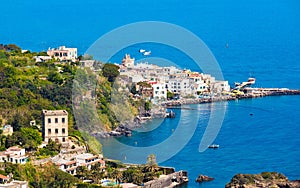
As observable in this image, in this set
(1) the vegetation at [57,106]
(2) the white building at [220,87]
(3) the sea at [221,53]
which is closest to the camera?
(1) the vegetation at [57,106]

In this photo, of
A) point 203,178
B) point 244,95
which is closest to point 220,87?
point 244,95

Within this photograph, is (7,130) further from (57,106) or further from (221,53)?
(221,53)

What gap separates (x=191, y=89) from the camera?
32.5m

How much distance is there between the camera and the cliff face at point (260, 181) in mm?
20547

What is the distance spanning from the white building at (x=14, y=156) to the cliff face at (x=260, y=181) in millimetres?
4077

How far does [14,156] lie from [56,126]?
199 cm

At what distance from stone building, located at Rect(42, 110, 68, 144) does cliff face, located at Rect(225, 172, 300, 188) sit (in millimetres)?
3774

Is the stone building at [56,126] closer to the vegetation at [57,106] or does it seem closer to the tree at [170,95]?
the vegetation at [57,106]

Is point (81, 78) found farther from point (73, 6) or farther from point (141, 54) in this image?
point (73, 6)

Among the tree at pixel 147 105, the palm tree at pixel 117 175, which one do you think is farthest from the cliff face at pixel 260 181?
the tree at pixel 147 105

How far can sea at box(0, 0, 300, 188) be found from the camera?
23.7 metres

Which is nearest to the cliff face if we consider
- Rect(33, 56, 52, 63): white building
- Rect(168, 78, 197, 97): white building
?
Rect(33, 56, 52, 63): white building

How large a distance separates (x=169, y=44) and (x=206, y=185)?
21111 mm

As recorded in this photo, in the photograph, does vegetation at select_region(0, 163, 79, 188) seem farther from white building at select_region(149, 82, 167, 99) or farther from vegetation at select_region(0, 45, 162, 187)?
white building at select_region(149, 82, 167, 99)
